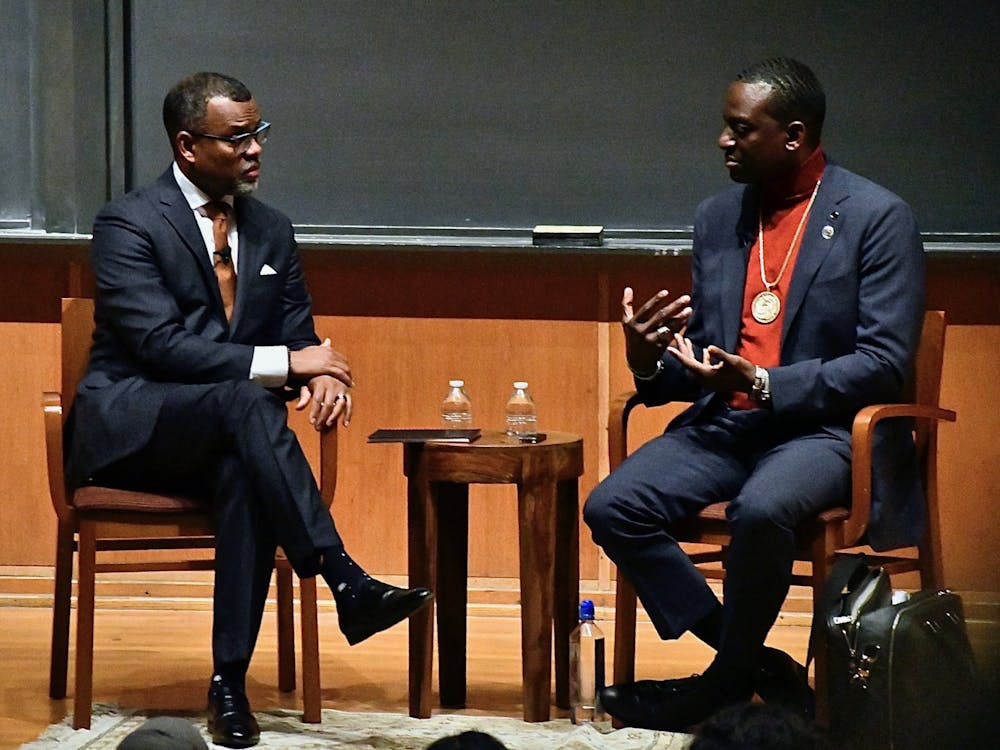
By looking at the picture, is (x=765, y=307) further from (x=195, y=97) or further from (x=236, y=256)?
(x=195, y=97)

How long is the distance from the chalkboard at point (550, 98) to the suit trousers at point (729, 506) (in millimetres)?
1286

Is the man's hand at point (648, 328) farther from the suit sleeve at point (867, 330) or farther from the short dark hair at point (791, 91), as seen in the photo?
the short dark hair at point (791, 91)

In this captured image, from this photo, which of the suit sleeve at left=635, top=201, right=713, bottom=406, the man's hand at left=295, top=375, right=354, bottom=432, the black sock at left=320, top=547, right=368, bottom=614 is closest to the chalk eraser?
the suit sleeve at left=635, top=201, right=713, bottom=406

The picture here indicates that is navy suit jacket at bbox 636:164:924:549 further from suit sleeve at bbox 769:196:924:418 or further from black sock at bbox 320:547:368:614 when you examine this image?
black sock at bbox 320:547:368:614

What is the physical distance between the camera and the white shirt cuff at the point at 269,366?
3.79 m

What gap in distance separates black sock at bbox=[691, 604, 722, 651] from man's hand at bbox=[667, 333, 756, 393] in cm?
48

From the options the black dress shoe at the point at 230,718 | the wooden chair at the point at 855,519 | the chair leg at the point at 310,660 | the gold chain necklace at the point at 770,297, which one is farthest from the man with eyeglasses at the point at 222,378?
the gold chain necklace at the point at 770,297

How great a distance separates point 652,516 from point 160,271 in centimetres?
130

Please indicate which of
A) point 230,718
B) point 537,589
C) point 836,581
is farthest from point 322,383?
point 836,581

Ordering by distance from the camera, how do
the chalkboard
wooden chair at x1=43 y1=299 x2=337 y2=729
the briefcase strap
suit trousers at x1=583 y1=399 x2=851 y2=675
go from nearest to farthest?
the briefcase strap → suit trousers at x1=583 y1=399 x2=851 y2=675 → wooden chair at x1=43 y1=299 x2=337 y2=729 → the chalkboard

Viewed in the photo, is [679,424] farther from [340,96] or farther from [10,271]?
[10,271]

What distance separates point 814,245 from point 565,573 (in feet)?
3.19

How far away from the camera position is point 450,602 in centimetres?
400

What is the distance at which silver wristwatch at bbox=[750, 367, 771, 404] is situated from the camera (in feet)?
11.7
